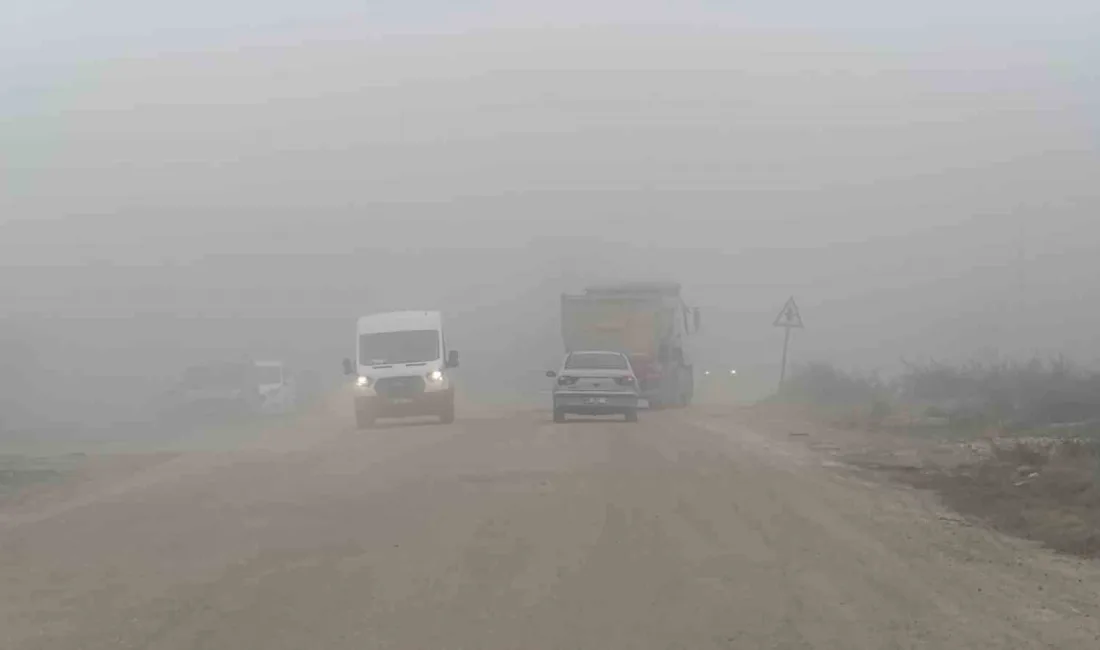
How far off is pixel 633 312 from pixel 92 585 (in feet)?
102

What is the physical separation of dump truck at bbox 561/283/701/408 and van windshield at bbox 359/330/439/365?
7.98 m

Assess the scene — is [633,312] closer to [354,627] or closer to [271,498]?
[271,498]

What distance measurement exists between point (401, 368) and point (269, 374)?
514 inches

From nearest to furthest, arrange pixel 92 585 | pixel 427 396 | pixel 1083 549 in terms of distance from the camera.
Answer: pixel 92 585 < pixel 1083 549 < pixel 427 396

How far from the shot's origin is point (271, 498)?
50.4 ft

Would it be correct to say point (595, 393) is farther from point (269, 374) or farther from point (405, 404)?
point (269, 374)

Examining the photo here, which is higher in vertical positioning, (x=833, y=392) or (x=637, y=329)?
(x=637, y=329)

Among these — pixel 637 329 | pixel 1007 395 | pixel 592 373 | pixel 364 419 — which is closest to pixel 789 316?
pixel 637 329

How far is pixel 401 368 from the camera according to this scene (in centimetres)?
3156

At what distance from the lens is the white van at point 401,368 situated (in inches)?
1238

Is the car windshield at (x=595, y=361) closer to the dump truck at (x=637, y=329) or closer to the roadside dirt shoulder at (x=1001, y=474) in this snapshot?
the roadside dirt shoulder at (x=1001, y=474)

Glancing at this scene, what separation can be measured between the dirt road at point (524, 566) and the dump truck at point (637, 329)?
2172cm

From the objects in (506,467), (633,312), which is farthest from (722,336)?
(506,467)

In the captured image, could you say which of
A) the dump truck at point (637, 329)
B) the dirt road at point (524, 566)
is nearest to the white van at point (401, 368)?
the dump truck at point (637, 329)
